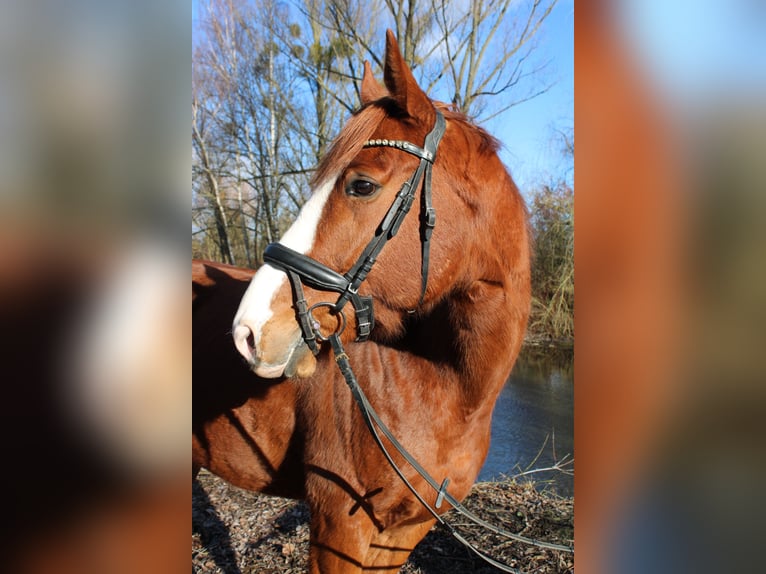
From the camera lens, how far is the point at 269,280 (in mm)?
1702

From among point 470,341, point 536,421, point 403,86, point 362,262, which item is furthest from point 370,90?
point 536,421

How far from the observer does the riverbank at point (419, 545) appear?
373cm

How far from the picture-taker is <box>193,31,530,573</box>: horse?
1760 millimetres

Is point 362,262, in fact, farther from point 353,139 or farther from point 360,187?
point 353,139

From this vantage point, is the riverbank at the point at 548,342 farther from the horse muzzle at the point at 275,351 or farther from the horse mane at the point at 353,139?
the horse muzzle at the point at 275,351

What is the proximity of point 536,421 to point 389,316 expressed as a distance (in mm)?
6017

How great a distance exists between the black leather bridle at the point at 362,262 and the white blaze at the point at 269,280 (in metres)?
0.04
